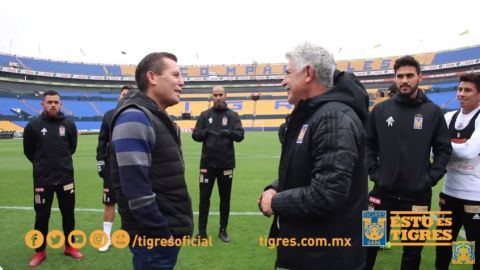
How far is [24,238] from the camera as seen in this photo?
19.1 feet

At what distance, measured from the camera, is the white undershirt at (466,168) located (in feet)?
12.2

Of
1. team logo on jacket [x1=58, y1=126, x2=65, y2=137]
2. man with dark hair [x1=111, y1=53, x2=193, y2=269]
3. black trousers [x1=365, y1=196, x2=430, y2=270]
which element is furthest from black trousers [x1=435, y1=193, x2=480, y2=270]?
team logo on jacket [x1=58, y1=126, x2=65, y2=137]

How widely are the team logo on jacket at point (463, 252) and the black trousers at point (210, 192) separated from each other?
3.21 meters

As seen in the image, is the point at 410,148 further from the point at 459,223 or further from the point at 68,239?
the point at 68,239

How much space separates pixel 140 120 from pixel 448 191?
11.3 ft

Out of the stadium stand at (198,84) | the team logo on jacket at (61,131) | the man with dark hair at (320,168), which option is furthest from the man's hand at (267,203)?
the stadium stand at (198,84)

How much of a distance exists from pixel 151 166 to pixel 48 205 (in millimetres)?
3338

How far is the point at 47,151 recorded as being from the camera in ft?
16.6

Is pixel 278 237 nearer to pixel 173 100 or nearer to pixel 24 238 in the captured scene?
pixel 173 100

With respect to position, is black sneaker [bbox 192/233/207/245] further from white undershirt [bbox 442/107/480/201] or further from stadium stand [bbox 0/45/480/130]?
stadium stand [bbox 0/45/480/130]

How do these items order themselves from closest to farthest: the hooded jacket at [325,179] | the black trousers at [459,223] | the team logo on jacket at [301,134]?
the hooded jacket at [325,179], the team logo on jacket at [301,134], the black trousers at [459,223]

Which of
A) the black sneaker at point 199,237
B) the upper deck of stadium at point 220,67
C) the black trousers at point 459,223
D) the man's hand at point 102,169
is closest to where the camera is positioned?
the black trousers at point 459,223

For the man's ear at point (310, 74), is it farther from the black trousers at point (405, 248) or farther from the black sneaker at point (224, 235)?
the black sneaker at point (224, 235)

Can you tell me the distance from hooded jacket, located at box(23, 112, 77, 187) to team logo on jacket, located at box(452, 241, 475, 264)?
16.8 feet
